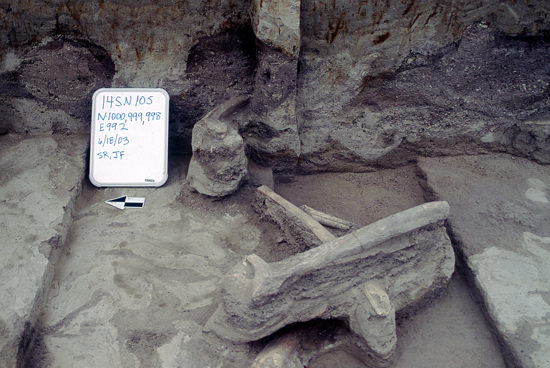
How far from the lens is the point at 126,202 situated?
104 inches

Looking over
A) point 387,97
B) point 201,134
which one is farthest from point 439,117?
point 201,134

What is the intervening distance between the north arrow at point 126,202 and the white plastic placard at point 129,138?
0.33 ft

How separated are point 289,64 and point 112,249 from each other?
1.38m

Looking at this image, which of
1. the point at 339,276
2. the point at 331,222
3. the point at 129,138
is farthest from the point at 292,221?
the point at 129,138

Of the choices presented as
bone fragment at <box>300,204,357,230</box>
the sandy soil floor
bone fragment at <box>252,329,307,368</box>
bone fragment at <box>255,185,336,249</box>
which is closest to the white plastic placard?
the sandy soil floor

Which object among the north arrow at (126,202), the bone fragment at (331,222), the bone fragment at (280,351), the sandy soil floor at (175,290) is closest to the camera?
the bone fragment at (280,351)

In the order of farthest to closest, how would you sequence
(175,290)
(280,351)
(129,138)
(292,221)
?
(129,138)
(292,221)
(175,290)
(280,351)

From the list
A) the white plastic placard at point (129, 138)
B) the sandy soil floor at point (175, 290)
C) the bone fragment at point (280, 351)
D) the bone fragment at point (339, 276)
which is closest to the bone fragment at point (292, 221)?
the sandy soil floor at point (175, 290)

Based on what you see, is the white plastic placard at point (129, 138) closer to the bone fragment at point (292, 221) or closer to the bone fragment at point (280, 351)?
the bone fragment at point (292, 221)

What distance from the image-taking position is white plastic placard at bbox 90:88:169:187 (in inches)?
108

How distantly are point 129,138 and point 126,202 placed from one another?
15.8 inches

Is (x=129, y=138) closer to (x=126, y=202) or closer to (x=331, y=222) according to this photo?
(x=126, y=202)

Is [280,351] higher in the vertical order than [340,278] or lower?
lower

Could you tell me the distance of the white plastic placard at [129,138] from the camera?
8.96ft
